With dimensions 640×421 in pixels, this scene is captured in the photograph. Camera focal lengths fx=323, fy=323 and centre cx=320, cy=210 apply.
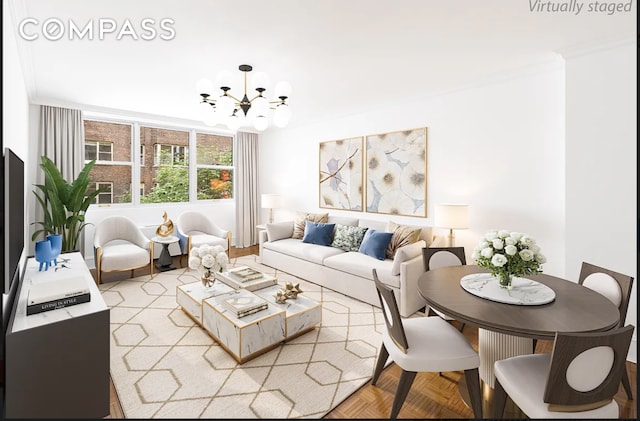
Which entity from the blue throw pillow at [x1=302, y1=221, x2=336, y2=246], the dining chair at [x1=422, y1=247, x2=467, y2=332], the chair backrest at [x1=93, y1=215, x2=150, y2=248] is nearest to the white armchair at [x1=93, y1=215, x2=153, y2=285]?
the chair backrest at [x1=93, y1=215, x2=150, y2=248]

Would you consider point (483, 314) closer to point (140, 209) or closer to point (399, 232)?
point (399, 232)

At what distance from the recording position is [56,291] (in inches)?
73.2

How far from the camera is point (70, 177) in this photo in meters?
4.67

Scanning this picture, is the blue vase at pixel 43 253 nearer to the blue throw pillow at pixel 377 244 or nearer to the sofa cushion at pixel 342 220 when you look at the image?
the blue throw pillow at pixel 377 244

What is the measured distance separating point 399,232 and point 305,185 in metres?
2.39

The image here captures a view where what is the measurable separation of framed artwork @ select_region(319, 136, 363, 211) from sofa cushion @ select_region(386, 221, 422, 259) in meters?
1.08

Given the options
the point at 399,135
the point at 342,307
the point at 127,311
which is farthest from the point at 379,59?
the point at 127,311

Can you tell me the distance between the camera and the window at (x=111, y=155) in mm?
5087

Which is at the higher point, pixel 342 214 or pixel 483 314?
pixel 342 214

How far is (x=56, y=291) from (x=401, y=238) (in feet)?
10.5

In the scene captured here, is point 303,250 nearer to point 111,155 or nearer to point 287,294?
point 287,294

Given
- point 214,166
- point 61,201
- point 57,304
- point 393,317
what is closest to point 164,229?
point 61,201

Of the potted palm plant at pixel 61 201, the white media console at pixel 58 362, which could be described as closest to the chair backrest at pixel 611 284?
the white media console at pixel 58 362

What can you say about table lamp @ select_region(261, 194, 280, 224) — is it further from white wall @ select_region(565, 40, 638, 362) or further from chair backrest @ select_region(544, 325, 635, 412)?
chair backrest @ select_region(544, 325, 635, 412)
